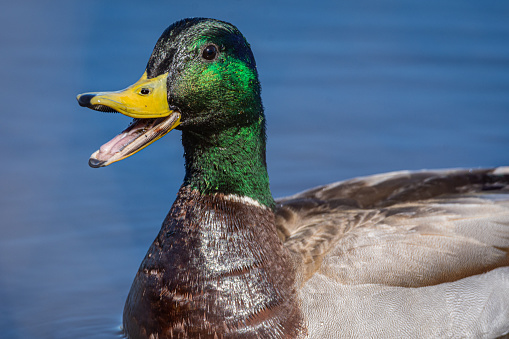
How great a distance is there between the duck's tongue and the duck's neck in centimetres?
22

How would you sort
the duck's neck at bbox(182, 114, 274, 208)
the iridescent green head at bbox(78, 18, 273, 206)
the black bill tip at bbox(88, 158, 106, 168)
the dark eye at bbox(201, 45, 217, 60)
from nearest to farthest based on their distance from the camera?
the black bill tip at bbox(88, 158, 106, 168), the iridescent green head at bbox(78, 18, 273, 206), the dark eye at bbox(201, 45, 217, 60), the duck's neck at bbox(182, 114, 274, 208)

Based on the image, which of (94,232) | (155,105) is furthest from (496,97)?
(155,105)

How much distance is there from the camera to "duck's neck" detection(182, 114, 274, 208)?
15.6ft

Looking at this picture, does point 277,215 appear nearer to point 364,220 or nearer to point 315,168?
point 364,220

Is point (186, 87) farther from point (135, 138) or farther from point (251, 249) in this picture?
point (251, 249)

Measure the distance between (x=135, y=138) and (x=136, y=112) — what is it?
0.56ft

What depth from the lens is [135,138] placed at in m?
4.50

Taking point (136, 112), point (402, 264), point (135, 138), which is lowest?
point (402, 264)

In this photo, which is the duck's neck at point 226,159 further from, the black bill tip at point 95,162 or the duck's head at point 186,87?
the black bill tip at point 95,162

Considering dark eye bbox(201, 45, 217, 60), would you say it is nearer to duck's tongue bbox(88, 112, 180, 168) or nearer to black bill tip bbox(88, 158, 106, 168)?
duck's tongue bbox(88, 112, 180, 168)

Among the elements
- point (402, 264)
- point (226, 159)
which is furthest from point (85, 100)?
point (402, 264)

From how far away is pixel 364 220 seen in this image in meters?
5.29

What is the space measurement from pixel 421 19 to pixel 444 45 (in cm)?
52

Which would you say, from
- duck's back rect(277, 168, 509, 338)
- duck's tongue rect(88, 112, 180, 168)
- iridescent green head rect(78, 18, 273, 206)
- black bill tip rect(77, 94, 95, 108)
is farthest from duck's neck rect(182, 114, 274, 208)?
black bill tip rect(77, 94, 95, 108)
